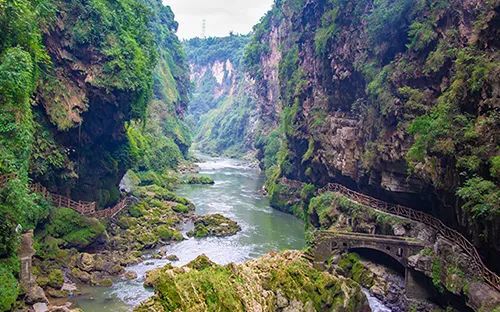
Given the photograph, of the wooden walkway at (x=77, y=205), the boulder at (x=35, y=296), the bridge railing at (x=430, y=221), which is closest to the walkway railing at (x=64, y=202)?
the wooden walkway at (x=77, y=205)

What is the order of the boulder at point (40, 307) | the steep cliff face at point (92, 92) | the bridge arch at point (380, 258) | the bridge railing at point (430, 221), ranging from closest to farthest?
the bridge railing at point (430, 221) → the boulder at point (40, 307) → the bridge arch at point (380, 258) → the steep cliff face at point (92, 92)

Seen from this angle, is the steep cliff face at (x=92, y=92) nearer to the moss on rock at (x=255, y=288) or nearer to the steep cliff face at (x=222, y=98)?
the moss on rock at (x=255, y=288)

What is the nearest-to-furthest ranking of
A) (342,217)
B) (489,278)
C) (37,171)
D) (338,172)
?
(489,278)
(37,171)
(342,217)
(338,172)

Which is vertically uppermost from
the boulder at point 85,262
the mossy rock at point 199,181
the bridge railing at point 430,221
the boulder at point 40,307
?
A: the bridge railing at point 430,221

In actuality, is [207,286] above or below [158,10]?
below

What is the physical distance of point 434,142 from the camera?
2480 centimetres

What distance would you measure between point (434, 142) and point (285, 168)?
32.8 m

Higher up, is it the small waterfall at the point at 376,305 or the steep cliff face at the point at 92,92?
the steep cliff face at the point at 92,92

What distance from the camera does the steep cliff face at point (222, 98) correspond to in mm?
133750

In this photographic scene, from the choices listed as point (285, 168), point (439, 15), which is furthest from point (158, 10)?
point (439, 15)

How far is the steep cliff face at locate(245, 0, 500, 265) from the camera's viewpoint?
2228 centimetres

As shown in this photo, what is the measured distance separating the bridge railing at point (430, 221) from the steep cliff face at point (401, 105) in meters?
0.49

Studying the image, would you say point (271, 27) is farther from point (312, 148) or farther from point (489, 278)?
point (489, 278)

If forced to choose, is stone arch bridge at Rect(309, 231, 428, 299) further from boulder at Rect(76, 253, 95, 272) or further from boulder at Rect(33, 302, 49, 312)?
boulder at Rect(33, 302, 49, 312)
